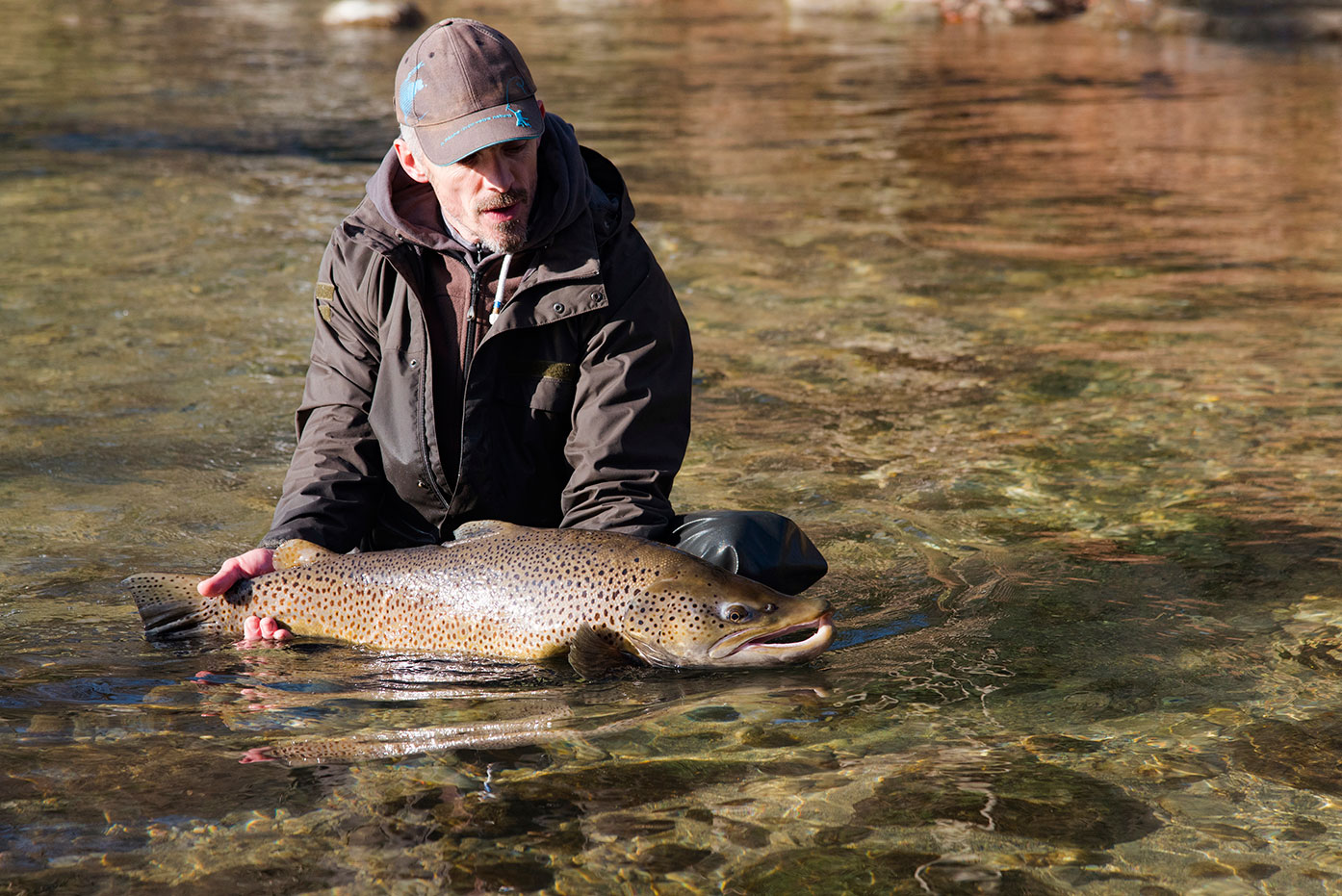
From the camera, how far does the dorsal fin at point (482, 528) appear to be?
178 inches

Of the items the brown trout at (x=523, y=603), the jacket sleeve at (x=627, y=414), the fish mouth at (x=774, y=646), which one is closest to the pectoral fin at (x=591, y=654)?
the brown trout at (x=523, y=603)

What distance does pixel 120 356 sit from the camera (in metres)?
8.56

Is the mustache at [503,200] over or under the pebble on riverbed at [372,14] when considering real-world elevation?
under

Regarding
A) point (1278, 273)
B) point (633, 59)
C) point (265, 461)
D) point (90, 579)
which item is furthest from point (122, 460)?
point (633, 59)

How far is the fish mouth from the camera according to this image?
13.8ft

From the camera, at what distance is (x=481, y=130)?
441 cm

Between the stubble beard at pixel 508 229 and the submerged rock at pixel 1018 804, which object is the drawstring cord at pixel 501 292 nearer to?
the stubble beard at pixel 508 229

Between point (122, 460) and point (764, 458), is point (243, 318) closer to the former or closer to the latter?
point (122, 460)

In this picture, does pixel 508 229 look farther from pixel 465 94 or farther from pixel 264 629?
pixel 264 629

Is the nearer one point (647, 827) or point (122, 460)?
point (647, 827)

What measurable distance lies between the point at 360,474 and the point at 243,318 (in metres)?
4.98

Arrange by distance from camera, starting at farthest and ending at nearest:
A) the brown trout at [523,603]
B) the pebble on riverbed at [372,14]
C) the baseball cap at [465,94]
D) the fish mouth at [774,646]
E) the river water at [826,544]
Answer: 1. the pebble on riverbed at [372,14]
2. the baseball cap at [465,94]
3. the brown trout at [523,603]
4. the fish mouth at [774,646]
5. the river water at [826,544]

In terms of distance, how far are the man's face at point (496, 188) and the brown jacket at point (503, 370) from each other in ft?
0.21

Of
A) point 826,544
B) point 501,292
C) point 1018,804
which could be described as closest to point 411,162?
point 501,292
